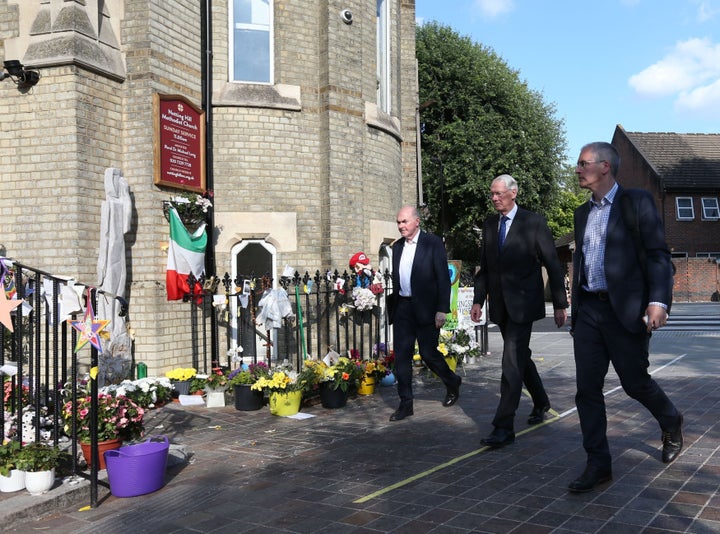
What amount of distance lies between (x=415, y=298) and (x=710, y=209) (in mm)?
34557

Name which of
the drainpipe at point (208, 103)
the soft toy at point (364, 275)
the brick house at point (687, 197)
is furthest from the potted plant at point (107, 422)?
the brick house at point (687, 197)

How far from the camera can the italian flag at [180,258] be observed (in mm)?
8969

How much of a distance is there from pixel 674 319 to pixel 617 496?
18439 millimetres

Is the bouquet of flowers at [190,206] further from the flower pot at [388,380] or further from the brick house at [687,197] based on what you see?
the brick house at [687,197]

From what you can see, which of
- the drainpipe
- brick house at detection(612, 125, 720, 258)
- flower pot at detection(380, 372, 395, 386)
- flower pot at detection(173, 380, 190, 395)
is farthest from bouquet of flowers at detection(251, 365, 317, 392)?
brick house at detection(612, 125, 720, 258)

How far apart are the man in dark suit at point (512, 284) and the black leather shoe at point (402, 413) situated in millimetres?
1470

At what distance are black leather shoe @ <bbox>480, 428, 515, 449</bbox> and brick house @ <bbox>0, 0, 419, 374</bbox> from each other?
16.4 feet

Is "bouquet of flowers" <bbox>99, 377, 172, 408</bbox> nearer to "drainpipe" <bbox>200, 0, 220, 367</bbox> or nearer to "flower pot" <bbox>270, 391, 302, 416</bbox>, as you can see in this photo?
"flower pot" <bbox>270, 391, 302, 416</bbox>

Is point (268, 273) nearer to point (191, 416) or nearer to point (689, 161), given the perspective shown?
point (191, 416)

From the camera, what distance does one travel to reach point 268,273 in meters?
10.8

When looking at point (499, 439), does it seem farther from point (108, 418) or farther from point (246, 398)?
point (246, 398)

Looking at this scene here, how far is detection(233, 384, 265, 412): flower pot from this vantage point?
24.8 feet

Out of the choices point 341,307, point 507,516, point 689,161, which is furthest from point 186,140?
point 689,161

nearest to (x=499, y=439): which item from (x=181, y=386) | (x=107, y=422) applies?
(x=107, y=422)
